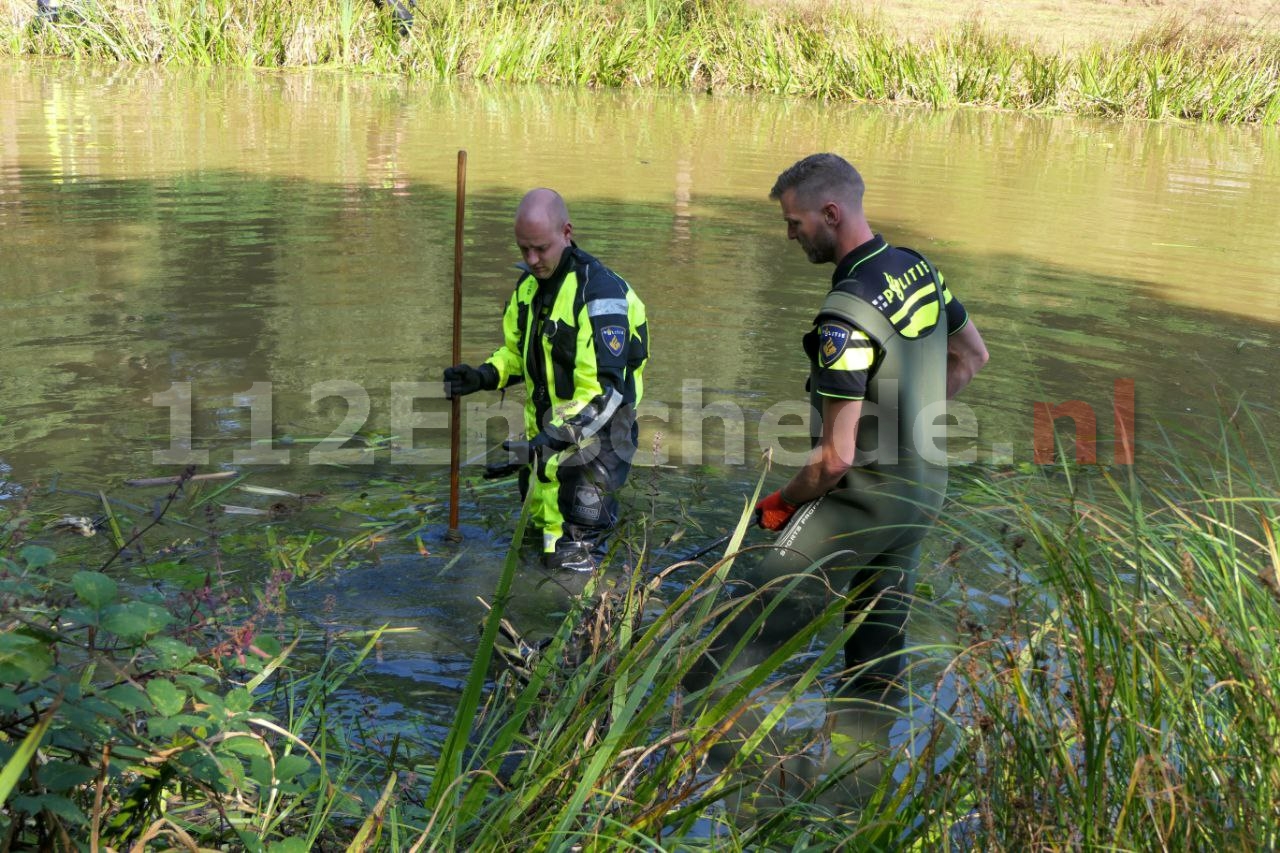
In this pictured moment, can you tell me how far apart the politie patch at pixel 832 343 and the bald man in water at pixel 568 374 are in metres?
1.52

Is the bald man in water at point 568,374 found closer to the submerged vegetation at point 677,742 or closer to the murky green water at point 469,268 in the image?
the murky green water at point 469,268

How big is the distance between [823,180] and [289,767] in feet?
7.28

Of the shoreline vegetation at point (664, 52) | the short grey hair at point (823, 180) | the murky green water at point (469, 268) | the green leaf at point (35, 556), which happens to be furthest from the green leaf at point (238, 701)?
the shoreline vegetation at point (664, 52)

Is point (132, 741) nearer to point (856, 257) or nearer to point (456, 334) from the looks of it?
point (856, 257)

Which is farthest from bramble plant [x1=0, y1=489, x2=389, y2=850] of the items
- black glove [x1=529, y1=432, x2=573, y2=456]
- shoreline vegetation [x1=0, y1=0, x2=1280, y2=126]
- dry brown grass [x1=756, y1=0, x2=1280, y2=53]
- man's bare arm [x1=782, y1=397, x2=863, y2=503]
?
dry brown grass [x1=756, y1=0, x2=1280, y2=53]

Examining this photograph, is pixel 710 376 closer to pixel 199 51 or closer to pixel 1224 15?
pixel 199 51

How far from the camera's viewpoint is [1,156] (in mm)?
13578

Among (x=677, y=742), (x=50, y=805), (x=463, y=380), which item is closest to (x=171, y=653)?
(x=50, y=805)

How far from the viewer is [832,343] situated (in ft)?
12.1

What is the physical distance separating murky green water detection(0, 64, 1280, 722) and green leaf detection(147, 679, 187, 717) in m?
1.41

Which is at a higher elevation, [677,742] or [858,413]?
[858,413]

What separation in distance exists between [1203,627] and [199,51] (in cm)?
2140

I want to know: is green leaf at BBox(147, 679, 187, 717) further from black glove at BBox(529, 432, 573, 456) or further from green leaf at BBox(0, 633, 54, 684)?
black glove at BBox(529, 432, 573, 456)

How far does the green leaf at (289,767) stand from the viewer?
2721mm
